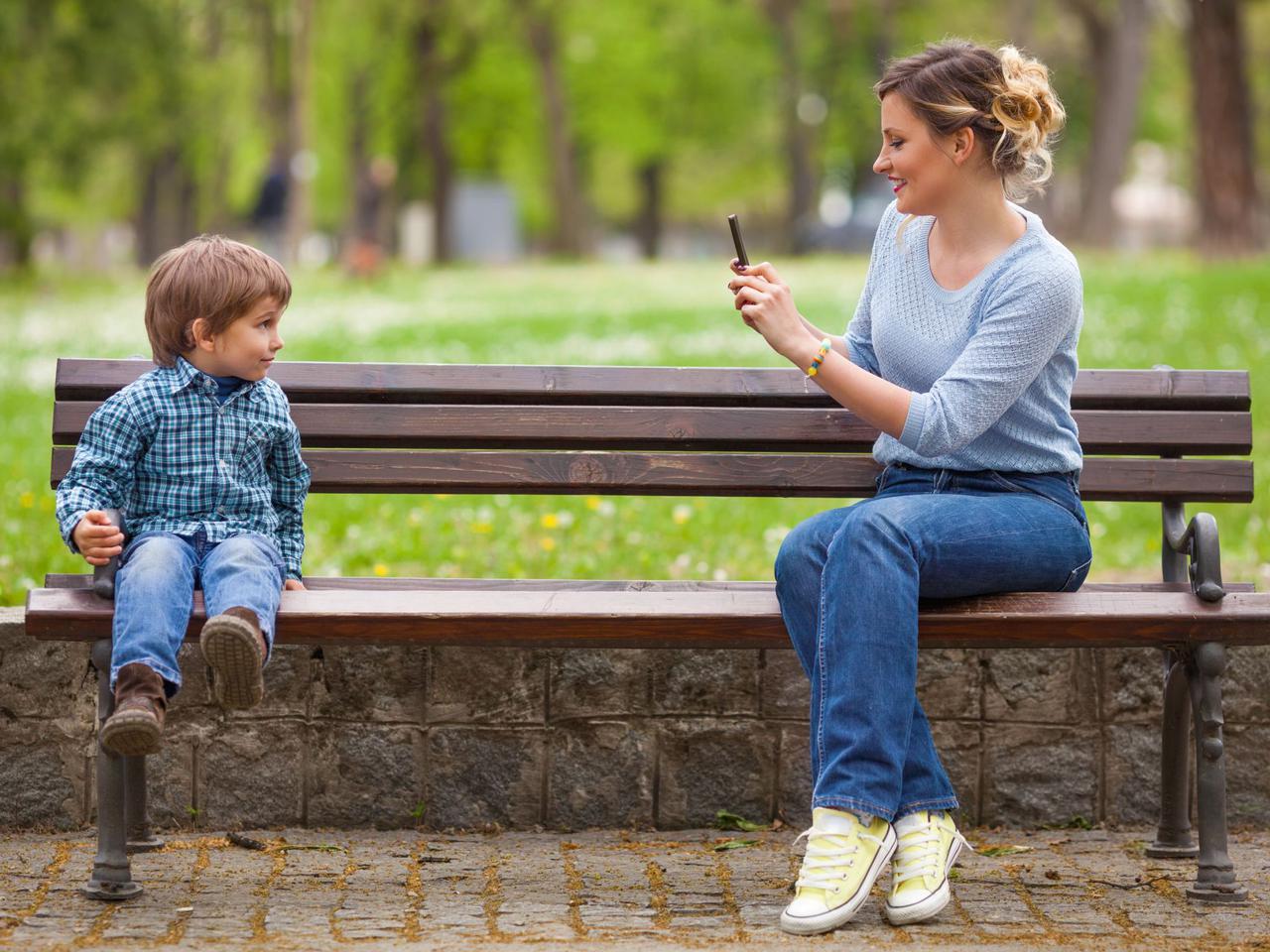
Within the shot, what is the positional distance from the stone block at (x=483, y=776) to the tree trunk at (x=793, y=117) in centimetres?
3669

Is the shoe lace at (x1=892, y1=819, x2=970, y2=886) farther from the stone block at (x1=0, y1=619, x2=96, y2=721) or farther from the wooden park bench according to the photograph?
the stone block at (x1=0, y1=619, x2=96, y2=721)

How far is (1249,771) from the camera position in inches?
172

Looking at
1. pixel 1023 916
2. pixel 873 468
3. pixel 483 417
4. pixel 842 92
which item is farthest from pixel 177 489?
pixel 842 92

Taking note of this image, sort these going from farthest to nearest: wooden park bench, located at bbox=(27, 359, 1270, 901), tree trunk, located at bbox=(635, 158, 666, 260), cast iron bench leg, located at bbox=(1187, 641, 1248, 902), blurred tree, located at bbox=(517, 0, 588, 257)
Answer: tree trunk, located at bbox=(635, 158, 666, 260) < blurred tree, located at bbox=(517, 0, 588, 257) < wooden park bench, located at bbox=(27, 359, 1270, 901) < cast iron bench leg, located at bbox=(1187, 641, 1248, 902)

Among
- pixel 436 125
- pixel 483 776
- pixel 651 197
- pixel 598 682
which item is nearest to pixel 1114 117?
pixel 436 125

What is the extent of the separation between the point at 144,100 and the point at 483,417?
2447 cm

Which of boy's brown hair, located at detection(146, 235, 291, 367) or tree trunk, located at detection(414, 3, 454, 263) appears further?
tree trunk, located at detection(414, 3, 454, 263)

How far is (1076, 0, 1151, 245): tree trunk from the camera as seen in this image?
27.0 meters

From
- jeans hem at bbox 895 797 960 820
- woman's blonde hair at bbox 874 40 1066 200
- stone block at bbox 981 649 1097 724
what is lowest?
jeans hem at bbox 895 797 960 820

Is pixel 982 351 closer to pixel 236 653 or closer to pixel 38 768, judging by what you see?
pixel 236 653

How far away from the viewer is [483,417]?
4.23 metres

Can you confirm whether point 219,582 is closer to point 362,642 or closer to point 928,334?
point 362,642

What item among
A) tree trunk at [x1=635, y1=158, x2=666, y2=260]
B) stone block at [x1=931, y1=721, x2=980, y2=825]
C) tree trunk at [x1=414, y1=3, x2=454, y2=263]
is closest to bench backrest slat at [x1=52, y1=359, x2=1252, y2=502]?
stone block at [x1=931, y1=721, x2=980, y2=825]

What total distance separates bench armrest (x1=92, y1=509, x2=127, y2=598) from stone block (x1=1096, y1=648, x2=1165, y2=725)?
2.23m
